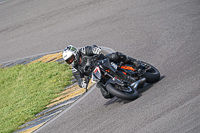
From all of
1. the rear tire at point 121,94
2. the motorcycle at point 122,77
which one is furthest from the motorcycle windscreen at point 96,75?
the rear tire at point 121,94

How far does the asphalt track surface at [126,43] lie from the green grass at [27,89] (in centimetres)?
117

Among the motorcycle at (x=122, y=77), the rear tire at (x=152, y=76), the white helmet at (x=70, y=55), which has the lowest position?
the rear tire at (x=152, y=76)

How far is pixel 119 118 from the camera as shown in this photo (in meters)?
6.05

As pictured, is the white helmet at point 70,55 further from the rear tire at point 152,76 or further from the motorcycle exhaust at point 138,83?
the rear tire at point 152,76

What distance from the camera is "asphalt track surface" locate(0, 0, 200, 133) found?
5.60 meters

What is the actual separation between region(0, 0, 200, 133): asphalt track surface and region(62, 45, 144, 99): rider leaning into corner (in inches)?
27.9

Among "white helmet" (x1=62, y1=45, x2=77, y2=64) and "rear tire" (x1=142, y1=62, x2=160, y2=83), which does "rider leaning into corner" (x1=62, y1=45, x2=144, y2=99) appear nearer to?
"white helmet" (x1=62, y1=45, x2=77, y2=64)

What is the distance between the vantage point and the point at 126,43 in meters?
10.6

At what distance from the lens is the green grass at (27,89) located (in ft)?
28.2

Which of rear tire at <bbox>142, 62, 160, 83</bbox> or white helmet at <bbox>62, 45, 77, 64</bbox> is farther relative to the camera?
rear tire at <bbox>142, 62, 160, 83</bbox>

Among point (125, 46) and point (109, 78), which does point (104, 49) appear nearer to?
point (125, 46)

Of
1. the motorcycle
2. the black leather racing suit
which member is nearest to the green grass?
the black leather racing suit

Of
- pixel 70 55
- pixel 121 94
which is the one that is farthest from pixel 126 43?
pixel 121 94

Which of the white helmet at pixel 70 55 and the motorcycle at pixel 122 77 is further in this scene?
the white helmet at pixel 70 55
